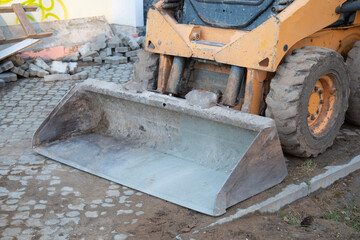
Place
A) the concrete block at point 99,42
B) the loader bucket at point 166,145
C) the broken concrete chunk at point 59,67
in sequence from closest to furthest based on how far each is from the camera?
the loader bucket at point 166,145, the broken concrete chunk at point 59,67, the concrete block at point 99,42

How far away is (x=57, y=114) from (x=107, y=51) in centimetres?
467

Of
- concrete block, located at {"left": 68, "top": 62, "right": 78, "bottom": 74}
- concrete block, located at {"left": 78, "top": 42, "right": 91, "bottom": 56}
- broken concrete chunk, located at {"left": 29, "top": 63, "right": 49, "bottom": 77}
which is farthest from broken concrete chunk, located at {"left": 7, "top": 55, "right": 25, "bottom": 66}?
concrete block, located at {"left": 78, "top": 42, "right": 91, "bottom": 56}

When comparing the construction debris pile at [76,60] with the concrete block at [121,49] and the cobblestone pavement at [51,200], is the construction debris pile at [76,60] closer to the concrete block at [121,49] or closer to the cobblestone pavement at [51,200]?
the concrete block at [121,49]

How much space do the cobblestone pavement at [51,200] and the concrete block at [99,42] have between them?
4.19 metres

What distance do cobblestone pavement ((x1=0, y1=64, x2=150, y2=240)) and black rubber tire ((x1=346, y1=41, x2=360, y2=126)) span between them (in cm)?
296

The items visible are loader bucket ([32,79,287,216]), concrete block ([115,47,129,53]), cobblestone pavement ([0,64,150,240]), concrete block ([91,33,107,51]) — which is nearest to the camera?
cobblestone pavement ([0,64,150,240])

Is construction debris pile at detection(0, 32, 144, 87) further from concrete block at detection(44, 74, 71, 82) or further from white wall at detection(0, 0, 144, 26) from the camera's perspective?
white wall at detection(0, 0, 144, 26)

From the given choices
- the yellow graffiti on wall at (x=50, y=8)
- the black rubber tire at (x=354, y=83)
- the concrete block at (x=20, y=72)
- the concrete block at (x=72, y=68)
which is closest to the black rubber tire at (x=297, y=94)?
the black rubber tire at (x=354, y=83)

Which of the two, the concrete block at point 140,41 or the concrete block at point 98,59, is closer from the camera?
the concrete block at point 98,59

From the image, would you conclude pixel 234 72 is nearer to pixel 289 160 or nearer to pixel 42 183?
pixel 289 160

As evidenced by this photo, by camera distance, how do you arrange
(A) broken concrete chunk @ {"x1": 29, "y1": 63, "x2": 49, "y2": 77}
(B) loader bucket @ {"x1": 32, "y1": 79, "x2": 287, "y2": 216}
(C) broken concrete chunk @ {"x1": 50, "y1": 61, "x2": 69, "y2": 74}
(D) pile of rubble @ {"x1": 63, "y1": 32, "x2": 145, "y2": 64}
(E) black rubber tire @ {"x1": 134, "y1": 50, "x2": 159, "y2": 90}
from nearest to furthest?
1. (B) loader bucket @ {"x1": 32, "y1": 79, "x2": 287, "y2": 216}
2. (E) black rubber tire @ {"x1": 134, "y1": 50, "x2": 159, "y2": 90}
3. (A) broken concrete chunk @ {"x1": 29, "y1": 63, "x2": 49, "y2": 77}
4. (C) broken concrete chunk @ {"x1": 50, "y1": 61, "x2": 69, "y2": 74}
5. (D) pile of rubble @ {"x1": 63, "y1": 32, "x2": 145, "y2": 64}

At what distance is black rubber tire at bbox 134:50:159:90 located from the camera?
5.06m

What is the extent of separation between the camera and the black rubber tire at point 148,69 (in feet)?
16.6

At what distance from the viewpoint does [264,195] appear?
3.81m
